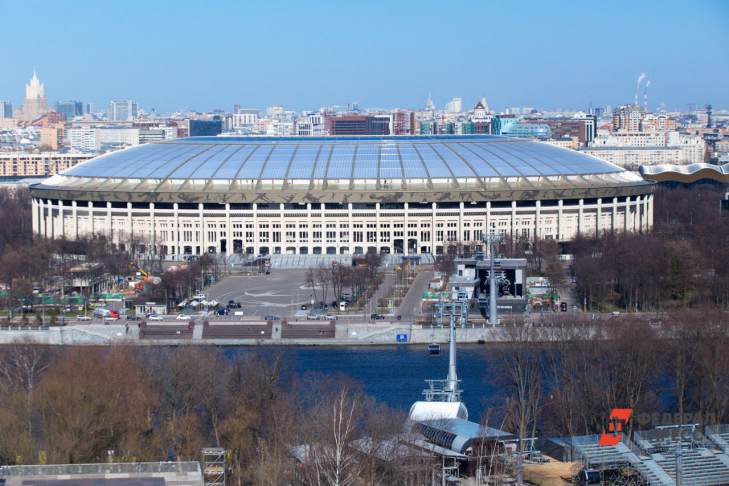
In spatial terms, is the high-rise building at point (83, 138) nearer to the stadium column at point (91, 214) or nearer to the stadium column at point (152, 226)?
the stadium column at point (91, 214)

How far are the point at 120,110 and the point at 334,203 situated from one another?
144466 millimetres

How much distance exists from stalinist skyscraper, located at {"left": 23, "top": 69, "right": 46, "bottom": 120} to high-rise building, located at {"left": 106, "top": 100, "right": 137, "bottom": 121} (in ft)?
26.3

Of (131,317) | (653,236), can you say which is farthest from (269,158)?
(131,317)

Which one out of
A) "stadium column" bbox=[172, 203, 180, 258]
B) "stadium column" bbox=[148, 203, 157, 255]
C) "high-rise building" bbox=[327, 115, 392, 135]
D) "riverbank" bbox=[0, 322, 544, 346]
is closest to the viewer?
"riverbank" bbox=[0, 322, 544, 346]

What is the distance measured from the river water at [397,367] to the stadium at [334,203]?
14.8 metres

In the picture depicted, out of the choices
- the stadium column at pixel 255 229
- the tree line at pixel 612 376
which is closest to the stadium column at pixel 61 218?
the stadium column at pixel 255 229

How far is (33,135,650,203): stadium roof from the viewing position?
153 feet

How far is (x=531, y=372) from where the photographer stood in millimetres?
24062

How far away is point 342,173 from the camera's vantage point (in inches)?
1882

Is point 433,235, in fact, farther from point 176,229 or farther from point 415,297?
point 415,297

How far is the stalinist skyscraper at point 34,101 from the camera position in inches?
7372

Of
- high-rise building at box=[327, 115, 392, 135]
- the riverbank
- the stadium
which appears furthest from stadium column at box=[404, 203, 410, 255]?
high-rise building at box=[327, 115, 392, 135]

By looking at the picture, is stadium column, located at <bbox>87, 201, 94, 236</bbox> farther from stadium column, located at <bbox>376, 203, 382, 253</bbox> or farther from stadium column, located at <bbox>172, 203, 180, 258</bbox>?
stadium column, located at <bbox>376, 203, 382, 253</bbox>

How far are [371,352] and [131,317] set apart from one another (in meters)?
6.32
